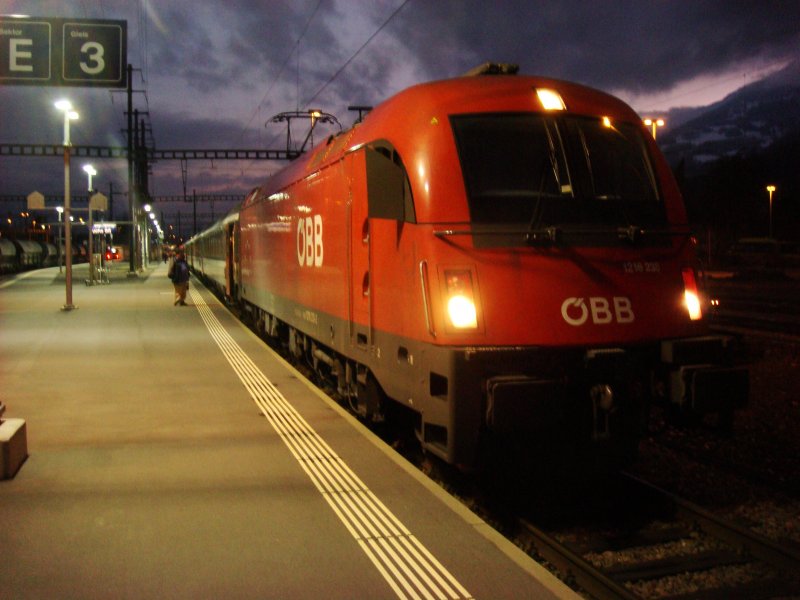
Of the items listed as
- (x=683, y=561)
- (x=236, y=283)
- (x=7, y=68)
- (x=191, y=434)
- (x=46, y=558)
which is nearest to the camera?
(x=46, y=558)

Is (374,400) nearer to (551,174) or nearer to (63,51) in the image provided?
(551,174)

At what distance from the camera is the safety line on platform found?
4.23 metres

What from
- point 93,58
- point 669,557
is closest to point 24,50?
point 93,58

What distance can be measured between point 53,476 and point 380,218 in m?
3.14

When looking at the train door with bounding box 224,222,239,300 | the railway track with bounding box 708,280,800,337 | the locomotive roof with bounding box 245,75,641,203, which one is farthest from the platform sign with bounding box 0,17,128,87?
the railway track with bounding box 708,280,800,337

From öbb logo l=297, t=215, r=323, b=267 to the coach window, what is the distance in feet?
9.17

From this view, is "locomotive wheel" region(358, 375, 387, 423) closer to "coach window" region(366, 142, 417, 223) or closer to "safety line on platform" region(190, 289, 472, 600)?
"safety line on platform" region(190, 289, 472, 600)

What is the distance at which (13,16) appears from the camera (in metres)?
11.6

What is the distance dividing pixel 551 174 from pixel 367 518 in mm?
2794

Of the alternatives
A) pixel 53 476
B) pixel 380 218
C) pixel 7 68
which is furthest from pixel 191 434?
pixel 7 68

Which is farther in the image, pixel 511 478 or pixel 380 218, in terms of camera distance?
pixel 511 478

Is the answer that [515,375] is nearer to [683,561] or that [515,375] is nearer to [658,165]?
[683,561]

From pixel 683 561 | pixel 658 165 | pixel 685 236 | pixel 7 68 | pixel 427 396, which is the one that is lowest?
pixel 683 561

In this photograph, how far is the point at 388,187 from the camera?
6262 mm
